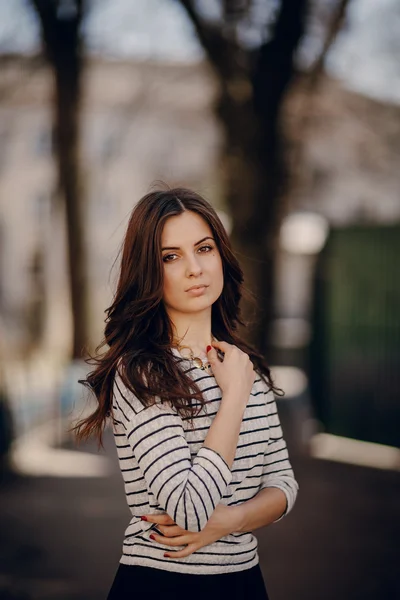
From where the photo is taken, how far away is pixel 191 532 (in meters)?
2.03

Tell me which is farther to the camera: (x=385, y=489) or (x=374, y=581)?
(x=385, y=489)

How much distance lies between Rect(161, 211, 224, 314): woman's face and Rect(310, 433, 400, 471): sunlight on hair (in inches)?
237

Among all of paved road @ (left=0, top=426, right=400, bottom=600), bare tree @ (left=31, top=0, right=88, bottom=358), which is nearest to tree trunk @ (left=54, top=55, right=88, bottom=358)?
bare tree @ (left=31, top=0, right=88, bottom=358)

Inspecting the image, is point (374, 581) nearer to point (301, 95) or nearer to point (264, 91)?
point (264, 91)

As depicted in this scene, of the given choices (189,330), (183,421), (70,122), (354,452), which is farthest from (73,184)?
(183,421)

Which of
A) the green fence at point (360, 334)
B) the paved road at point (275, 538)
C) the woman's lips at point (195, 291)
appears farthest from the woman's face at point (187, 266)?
the green fence at point (360, 334)

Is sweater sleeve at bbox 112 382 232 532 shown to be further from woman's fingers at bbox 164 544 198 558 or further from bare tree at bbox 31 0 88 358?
bare tree at bbox 31 0 88 358

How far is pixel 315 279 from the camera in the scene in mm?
8844

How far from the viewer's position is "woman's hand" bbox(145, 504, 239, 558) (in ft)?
6.68

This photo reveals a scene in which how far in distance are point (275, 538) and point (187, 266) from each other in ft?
13.3

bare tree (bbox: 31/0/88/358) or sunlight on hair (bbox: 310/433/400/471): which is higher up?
bare tree (bbox: 31/0/88/358)

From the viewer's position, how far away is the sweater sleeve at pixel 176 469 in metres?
1.91

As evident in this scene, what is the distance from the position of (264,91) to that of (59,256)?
96.4ft

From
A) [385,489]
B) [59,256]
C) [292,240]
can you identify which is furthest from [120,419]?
[59,256]
